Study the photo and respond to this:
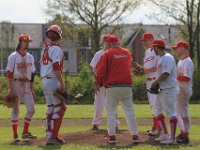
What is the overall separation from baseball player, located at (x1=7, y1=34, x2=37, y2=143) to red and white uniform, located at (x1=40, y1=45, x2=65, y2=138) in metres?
1.18

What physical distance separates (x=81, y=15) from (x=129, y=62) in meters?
40.0

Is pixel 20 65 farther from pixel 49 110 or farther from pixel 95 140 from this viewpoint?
pixel 95 140

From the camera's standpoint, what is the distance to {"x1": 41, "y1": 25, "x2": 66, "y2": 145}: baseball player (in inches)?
426

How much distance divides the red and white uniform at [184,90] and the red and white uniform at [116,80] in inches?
51.4

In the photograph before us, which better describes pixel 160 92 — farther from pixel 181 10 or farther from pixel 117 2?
pixel 117 2

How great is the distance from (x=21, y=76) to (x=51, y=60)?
60.2 inches

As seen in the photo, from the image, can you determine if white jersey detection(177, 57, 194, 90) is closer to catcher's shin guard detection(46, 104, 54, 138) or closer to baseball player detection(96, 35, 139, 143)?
baseball player detection(96, 35, 139, 143)

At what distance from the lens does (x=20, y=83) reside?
12.1 m

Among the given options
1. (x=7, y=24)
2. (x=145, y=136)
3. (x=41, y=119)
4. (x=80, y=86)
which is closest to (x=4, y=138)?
(x=145, y=136)

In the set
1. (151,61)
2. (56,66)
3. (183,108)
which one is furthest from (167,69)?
(56,66)

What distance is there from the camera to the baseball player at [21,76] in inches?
471

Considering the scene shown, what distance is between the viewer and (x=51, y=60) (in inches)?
426

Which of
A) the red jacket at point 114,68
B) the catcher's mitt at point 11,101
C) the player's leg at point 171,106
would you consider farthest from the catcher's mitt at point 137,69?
the catcher's mitt at point 11,101

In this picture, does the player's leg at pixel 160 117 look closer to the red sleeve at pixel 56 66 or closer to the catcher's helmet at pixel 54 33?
the red sleeve at pixel 56 66
